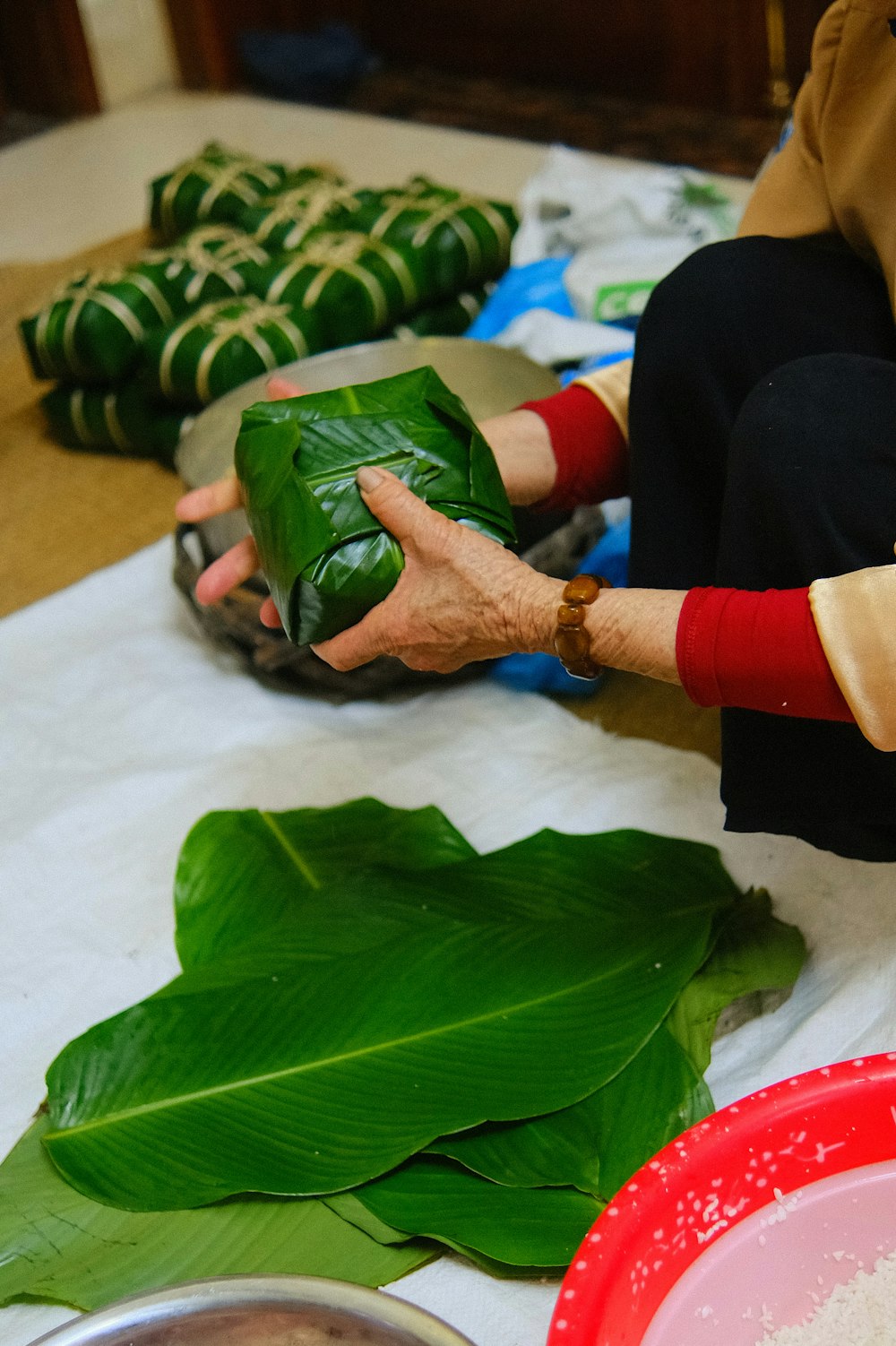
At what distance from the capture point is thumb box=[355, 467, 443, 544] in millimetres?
1046

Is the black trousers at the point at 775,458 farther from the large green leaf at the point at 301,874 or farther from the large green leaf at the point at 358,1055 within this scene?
the large green leaf at the point at 301,874

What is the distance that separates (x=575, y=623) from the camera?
0.96 m

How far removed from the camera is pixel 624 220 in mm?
2227

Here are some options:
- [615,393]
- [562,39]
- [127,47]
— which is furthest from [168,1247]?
[127,47]

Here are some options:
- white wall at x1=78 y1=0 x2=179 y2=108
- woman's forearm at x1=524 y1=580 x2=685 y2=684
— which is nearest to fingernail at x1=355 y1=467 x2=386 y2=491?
woman's forearm at x1=524 y1=580 x2=685 y2=684

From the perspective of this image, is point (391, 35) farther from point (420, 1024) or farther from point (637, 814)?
point (420, 1024)

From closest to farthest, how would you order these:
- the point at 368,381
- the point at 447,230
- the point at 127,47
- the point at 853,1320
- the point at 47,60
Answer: the point at 853,1320 → the point at 368,381 → the point at 447,230 → the point at 47,60 → the point at 127,47

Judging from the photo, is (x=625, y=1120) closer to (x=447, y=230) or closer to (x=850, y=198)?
(x=850, y=198)

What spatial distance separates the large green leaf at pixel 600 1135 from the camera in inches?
39.4

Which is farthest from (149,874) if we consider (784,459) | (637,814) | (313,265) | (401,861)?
(313,265)

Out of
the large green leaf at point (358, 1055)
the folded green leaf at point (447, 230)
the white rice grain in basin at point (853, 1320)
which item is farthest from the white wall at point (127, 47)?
the white rice grain in basin at point (853, 1320)

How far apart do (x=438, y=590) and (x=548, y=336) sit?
3.48 feet

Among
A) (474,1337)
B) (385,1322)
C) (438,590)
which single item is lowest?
(474,1337)

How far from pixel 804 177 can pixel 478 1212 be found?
94 centimetres
